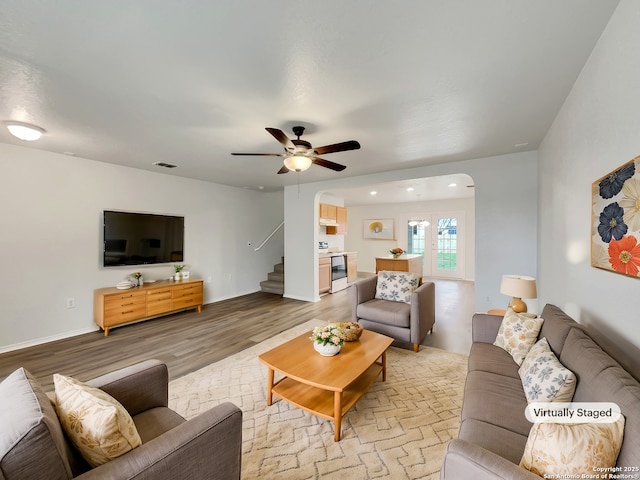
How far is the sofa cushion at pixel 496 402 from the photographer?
1372mm

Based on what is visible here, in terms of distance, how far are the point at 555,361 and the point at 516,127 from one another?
2407mm

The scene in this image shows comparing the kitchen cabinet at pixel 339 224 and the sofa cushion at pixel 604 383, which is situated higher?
the kitchen cabinet at pixel 339 224

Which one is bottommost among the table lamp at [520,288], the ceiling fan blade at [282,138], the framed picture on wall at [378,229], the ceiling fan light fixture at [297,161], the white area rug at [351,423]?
the white area rug at [351,423]

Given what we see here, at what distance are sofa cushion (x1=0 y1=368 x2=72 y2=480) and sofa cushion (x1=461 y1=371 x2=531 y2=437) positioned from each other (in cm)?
171

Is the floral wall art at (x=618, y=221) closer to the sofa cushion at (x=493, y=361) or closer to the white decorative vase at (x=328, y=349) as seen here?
the sofa cushion at (x=493, y=361)

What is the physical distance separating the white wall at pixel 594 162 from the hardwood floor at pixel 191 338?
155 centimetres

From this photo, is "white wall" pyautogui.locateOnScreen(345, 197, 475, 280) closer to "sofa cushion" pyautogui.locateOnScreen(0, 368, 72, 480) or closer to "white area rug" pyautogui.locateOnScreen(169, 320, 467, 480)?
"white area rug" pyautogui.locateOnScreen(169, 320, 467, 480)

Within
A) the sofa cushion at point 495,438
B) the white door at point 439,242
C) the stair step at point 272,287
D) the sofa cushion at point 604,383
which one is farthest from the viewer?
the white door at point 439,242

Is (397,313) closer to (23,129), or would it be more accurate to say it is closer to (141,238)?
(141,238)

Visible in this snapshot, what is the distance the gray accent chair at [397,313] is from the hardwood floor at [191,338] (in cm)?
43

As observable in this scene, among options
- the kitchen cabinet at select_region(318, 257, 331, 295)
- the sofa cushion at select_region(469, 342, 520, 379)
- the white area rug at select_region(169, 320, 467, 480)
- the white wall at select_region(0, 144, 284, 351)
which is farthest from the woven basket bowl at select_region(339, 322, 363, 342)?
the white wall at select_region(0, 144, 284, 351)

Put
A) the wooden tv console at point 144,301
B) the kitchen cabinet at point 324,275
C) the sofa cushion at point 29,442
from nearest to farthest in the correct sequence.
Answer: the sofa cushion at point 29,442, the wooden tv console at point 144,301, the kitchen cabinet at point 324,275

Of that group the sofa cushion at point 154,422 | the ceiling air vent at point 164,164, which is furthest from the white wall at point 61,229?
the sofa cushion at point 154,422

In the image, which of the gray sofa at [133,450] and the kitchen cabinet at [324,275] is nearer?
the gray sofa at [133,450]
